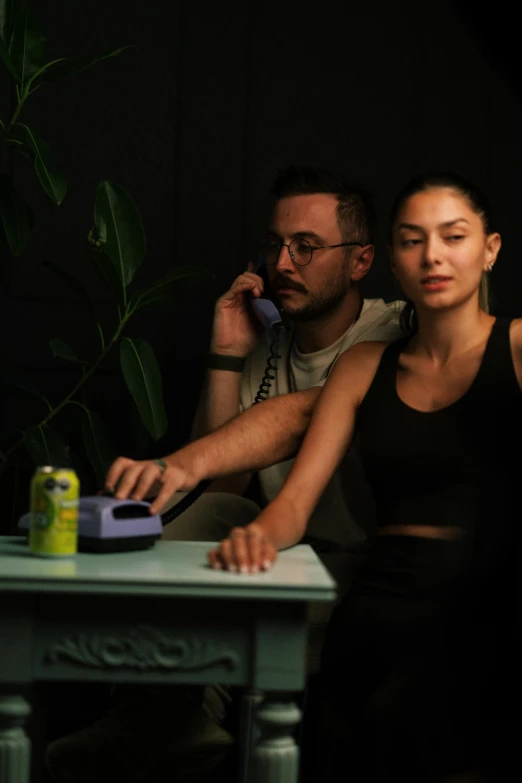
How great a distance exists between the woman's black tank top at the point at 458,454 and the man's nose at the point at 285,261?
2.94 ft

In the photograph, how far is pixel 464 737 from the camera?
1.69m

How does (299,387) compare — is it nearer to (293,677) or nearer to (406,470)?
(406,470)

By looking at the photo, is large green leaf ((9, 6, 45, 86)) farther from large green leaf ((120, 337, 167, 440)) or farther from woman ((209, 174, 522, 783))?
woman ((209, 174, 522, 783))

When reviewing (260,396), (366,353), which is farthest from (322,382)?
(366,353)

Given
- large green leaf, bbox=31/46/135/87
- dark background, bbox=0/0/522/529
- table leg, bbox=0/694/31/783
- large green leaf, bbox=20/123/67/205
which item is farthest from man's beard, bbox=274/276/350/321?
table leg, bbox=0/694/31/783

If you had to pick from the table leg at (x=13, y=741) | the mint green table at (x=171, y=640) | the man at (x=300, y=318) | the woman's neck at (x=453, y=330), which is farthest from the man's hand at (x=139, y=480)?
the man at (x=300, y=318)

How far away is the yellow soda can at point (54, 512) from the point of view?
1.52m

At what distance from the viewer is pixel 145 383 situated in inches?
105

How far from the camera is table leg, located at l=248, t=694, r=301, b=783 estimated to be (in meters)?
1.43

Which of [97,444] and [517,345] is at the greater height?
[517,345]

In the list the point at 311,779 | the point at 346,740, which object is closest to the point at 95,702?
the point at 311,779

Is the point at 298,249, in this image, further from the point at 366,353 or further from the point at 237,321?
the point at 366,353

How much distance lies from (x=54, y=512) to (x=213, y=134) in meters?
2.03

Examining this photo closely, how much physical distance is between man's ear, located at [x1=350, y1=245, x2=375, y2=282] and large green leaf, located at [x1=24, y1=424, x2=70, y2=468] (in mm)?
933
